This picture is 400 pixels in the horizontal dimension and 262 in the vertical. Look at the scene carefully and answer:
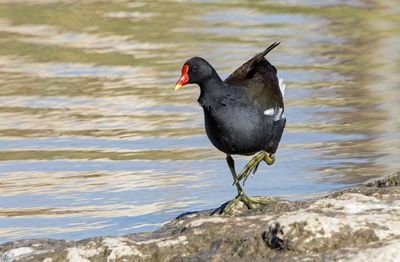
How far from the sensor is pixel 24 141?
9.43 meters

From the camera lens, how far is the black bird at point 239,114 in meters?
6.35

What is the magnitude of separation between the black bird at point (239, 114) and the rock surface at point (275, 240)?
1.04m

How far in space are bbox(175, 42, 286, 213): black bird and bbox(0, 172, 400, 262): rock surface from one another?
1040mm

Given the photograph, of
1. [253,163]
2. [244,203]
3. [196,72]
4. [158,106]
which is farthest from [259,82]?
[158,106]

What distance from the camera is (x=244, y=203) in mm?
6242

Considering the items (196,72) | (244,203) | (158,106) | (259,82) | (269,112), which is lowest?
(244,203)

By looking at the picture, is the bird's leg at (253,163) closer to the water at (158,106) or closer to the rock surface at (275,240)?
the water at (158,106)

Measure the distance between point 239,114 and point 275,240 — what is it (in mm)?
1947

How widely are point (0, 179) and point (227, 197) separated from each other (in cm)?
179

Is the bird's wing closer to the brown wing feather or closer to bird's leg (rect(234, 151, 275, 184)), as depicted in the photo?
the brown wing feather

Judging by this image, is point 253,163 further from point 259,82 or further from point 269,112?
point 259,82

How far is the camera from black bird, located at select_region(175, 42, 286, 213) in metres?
6.35

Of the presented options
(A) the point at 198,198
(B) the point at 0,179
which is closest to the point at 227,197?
(A) the point at 198,198

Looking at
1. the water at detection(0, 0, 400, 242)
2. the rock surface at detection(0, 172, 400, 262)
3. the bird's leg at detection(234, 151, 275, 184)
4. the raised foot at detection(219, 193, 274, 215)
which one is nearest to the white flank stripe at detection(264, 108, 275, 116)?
the bird's leg at detection(234, 151, 275, 184)
